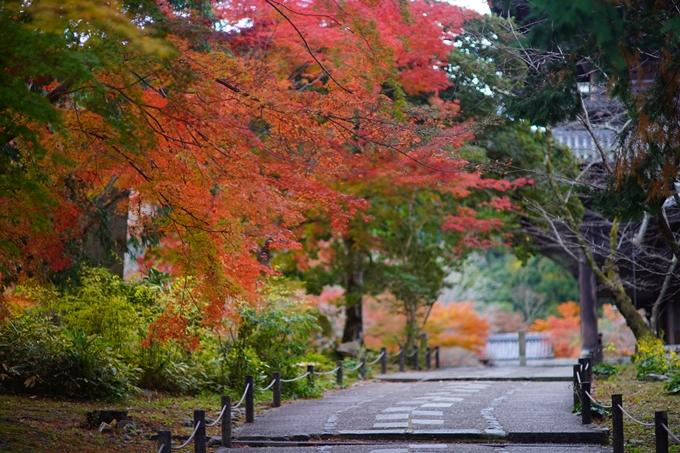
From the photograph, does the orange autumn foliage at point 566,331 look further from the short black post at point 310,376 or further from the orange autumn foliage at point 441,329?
the short black post at point 310,376

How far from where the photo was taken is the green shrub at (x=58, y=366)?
422 inches

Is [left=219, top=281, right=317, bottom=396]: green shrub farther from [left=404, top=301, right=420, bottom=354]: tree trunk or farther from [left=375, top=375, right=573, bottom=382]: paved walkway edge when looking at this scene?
[left=404, top=301, right=420, bottom=354]: tree trunk

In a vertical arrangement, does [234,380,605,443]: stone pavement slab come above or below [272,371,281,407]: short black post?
below

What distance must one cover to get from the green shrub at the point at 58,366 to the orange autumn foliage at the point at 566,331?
21893 millimetres

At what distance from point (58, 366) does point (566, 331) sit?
2298 centimetres

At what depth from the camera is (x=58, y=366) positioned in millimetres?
10914

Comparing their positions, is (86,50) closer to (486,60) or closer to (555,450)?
(555,450)

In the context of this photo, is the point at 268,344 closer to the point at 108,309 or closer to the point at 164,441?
the point at 108,309

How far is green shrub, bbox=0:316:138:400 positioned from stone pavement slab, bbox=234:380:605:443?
99.7 inches

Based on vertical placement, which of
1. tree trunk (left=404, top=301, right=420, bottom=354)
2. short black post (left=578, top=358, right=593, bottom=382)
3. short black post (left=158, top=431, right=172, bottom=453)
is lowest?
short black post (left=158, top=431, right=172, bottom=453)

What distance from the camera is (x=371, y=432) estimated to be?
9211 mm

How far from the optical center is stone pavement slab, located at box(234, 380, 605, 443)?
29.4 feet

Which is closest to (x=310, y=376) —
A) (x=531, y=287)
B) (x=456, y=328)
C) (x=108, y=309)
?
(x=108, y=309)

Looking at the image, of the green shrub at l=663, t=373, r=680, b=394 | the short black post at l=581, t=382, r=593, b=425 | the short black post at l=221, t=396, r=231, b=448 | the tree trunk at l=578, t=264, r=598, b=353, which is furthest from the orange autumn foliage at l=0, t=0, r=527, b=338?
the tree trunk at l=578, t=264, r=598, b=353
